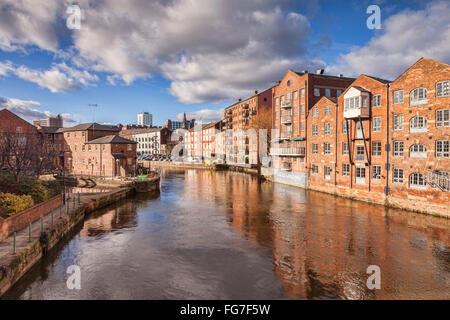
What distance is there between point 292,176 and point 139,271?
3284cm

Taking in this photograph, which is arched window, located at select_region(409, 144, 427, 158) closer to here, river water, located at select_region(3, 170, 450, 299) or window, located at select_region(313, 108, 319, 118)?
river water, located at select_region(3, 170, 450, 299)

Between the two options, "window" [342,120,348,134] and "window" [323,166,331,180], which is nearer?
"window" [342,120,348,134]

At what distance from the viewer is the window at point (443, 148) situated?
2106cm

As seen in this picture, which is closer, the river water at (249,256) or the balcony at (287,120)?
the river water at (249,256)

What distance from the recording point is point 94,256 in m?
14.4

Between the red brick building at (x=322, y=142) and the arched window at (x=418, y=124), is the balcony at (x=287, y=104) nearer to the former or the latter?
the red brick building at (x=322, y=142)

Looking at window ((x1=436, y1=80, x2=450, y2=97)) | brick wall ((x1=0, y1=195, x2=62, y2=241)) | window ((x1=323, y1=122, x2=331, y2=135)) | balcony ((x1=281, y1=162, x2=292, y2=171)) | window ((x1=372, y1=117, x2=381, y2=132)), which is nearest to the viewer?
brick wall ((x1=0, y1=195, x2=62, y2=241))

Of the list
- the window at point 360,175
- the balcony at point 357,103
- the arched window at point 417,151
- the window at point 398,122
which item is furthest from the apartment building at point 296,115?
the arched window at point 417,151

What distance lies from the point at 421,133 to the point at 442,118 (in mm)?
1835

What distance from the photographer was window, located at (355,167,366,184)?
28.3 metres

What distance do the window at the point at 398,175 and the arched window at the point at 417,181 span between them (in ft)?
3.04

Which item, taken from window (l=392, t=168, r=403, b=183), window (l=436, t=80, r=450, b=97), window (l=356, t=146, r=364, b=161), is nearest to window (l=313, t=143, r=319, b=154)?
window (l=356, t=146, r=364, b=161)

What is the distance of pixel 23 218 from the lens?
1537 cm
